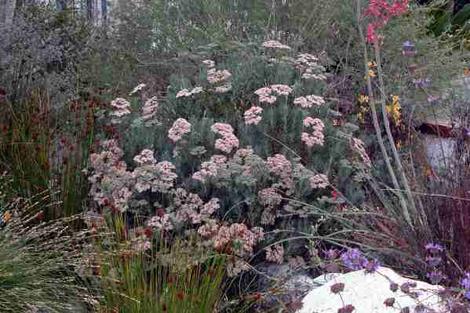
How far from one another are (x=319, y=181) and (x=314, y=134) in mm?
320

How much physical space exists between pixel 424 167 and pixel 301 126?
695mm

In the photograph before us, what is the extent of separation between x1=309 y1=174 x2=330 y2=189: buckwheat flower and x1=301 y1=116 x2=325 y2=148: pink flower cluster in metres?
0.22

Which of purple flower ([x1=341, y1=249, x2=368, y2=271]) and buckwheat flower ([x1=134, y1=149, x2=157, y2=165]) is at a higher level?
buckwheat flower ([x1=134, y1=149, x2=157, y2=165])

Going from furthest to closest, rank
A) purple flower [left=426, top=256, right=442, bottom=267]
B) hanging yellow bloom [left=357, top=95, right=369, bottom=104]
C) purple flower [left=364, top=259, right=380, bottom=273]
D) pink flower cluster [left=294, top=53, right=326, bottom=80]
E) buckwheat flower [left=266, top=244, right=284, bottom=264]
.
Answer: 1. hanging yellow bloom [left=357, top=95, right=369, bottom=104]
2. pink flower cluster [left=294, top=53, right=326, bottom=80]
3. buckwheat flower [left=266, top=244, right=284, bottom=264]
4. purple flower [left=426, top=256, right=442, bottom=267]
5. purple flower [left=364, top=259, right=380, bottom=273]

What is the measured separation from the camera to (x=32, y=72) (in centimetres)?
665

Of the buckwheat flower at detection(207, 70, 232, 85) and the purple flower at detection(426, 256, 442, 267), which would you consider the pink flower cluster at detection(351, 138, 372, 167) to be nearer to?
the buckwheat flower at detection(207, 70, 232, 85)

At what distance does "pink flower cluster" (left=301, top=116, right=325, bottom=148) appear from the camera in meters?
4.37

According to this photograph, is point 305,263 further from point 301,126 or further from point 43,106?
point 43,106

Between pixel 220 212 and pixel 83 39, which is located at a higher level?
pixel 83 39

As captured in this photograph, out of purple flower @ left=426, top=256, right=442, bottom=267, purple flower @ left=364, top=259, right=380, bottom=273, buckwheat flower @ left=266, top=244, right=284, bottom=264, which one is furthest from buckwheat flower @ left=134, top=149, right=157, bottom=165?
purple flower @ left=426, top=256, right=442, bottom=267

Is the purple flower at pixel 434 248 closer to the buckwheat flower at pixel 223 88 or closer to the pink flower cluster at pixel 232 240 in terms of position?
the pink flower cluster at pixel 232 240

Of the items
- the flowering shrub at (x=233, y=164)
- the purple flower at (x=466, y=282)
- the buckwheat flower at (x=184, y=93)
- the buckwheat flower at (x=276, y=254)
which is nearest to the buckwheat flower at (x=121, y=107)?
the flowering shrub at (x=233, y=164)

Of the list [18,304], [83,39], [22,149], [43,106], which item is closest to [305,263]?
[18,304]

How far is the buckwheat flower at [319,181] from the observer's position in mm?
4207
